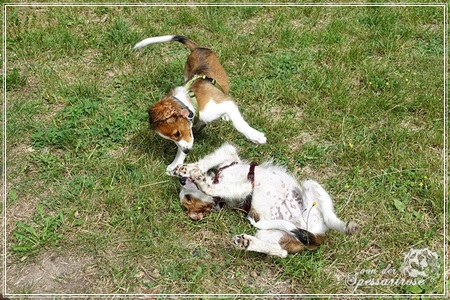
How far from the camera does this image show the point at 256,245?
11.2 ft

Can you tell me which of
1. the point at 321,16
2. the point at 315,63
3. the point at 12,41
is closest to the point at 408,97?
the point at 315,63

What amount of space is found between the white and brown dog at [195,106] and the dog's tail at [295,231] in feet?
2.57

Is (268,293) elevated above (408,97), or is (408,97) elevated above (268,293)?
(408,97)

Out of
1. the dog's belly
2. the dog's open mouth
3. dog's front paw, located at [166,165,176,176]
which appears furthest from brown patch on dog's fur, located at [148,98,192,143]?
the dog's belly

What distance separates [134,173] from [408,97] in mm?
2999

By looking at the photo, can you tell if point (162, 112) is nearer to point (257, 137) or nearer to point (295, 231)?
point (257, 137)

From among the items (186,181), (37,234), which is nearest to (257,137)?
(186,181)

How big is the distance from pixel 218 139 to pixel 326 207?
1378 millimetres

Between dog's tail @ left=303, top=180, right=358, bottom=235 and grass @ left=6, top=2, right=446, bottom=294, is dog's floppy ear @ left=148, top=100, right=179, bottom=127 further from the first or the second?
dog's tail @ left=303, top=180, right=358, bottom=235

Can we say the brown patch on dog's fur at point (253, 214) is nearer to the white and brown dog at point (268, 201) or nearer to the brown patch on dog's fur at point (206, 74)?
the white and brown dog at point (268, 201)

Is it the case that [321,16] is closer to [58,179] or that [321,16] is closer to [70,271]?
[58,179]

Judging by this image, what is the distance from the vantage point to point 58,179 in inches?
167

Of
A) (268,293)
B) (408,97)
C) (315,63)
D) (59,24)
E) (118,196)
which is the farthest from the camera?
(59,24)

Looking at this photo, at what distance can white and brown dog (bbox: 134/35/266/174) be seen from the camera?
152 inches
